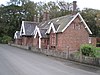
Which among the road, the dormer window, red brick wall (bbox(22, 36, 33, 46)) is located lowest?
the road

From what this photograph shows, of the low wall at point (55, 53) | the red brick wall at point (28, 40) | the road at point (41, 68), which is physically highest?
the red brick wall at point (28, 40)

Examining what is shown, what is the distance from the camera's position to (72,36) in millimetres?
43281

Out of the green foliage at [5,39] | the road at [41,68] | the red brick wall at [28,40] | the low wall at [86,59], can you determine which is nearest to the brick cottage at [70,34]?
the low wall at [86,59]

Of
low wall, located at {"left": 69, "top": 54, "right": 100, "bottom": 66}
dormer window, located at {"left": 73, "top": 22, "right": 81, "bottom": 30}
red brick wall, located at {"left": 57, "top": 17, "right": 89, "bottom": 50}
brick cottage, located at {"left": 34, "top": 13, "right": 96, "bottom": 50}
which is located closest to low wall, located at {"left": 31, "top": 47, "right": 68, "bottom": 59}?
low wall, located at {"left": 69, "top": 54, "right": 100, "bottom": 66}

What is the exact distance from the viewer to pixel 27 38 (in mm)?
63031

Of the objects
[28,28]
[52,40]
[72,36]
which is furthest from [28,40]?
[72,36]

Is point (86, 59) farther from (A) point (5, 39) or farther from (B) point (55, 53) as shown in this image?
(A) point (5, 39)

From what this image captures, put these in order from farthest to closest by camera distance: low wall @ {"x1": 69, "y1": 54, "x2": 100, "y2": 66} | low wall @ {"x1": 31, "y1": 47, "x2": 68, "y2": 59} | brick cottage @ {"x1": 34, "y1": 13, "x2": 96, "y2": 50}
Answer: brick cottage @ {"x1": 34, "y1": 13, "x2": 96, "y2": 50} < low wall @ {"x1": 31, "y1": 47, "x2": 68, "y2": 59} < low wall @ {"x1": 69, "y1": 54, "x2": 100, "y2": 66}

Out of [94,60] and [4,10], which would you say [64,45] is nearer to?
[94,60]

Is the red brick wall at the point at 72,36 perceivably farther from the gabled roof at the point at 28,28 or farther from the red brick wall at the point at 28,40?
the gabled roof at the point at 28,28

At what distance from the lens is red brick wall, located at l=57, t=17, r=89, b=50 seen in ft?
140

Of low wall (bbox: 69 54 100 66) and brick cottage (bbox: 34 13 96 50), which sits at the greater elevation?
brick cottage (bbox: 34 13 96 50)

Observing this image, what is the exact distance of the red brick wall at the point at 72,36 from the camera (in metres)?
42.7

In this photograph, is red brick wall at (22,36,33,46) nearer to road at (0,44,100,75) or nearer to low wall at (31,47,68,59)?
low wall at (31,47,68,59)
